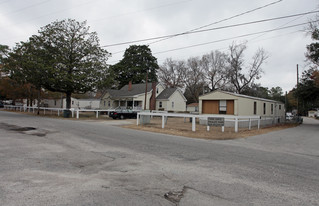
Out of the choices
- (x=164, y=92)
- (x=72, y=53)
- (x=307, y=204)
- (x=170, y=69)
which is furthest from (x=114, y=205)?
(x=170, y=69)

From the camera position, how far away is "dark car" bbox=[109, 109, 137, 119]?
26.3 metres

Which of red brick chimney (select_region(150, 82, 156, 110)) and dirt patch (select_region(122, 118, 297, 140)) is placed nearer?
dirt patch (select_region(122, 118, 297, 140))

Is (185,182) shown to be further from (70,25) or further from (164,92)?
(164,92)

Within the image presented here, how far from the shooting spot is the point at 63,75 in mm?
25609

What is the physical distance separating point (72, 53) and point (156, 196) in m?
27.1

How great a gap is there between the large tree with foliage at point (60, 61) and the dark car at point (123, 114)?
187 inches

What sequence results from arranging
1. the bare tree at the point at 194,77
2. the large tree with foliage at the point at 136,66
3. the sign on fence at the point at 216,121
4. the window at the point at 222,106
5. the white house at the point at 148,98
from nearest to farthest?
the sign on fence at the point at 216,121 < the window at the point at 222,106 < the white house at the point at 148,98 < the bare tree at the point at 194,77 < the large tree with foliage at the point at 136,66

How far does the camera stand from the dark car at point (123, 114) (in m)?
26.3

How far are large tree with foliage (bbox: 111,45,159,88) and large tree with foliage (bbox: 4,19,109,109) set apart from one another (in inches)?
1067

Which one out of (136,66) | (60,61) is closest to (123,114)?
(60,61)

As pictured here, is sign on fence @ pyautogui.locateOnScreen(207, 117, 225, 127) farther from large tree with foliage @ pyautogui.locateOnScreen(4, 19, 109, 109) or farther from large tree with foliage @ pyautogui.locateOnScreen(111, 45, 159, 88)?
large tree with foliage @ pyautogui.locateOnScreen(111, 45, 159, 88)

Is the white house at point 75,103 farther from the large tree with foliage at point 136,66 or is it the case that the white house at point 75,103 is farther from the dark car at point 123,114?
the dark car at point 123,114

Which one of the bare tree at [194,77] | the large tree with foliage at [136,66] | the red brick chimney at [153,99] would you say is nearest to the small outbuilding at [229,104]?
the red brick chimney at [153,99]

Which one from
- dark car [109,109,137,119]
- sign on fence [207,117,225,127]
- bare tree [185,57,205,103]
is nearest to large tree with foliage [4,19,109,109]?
dark car [109,109,137,119]
